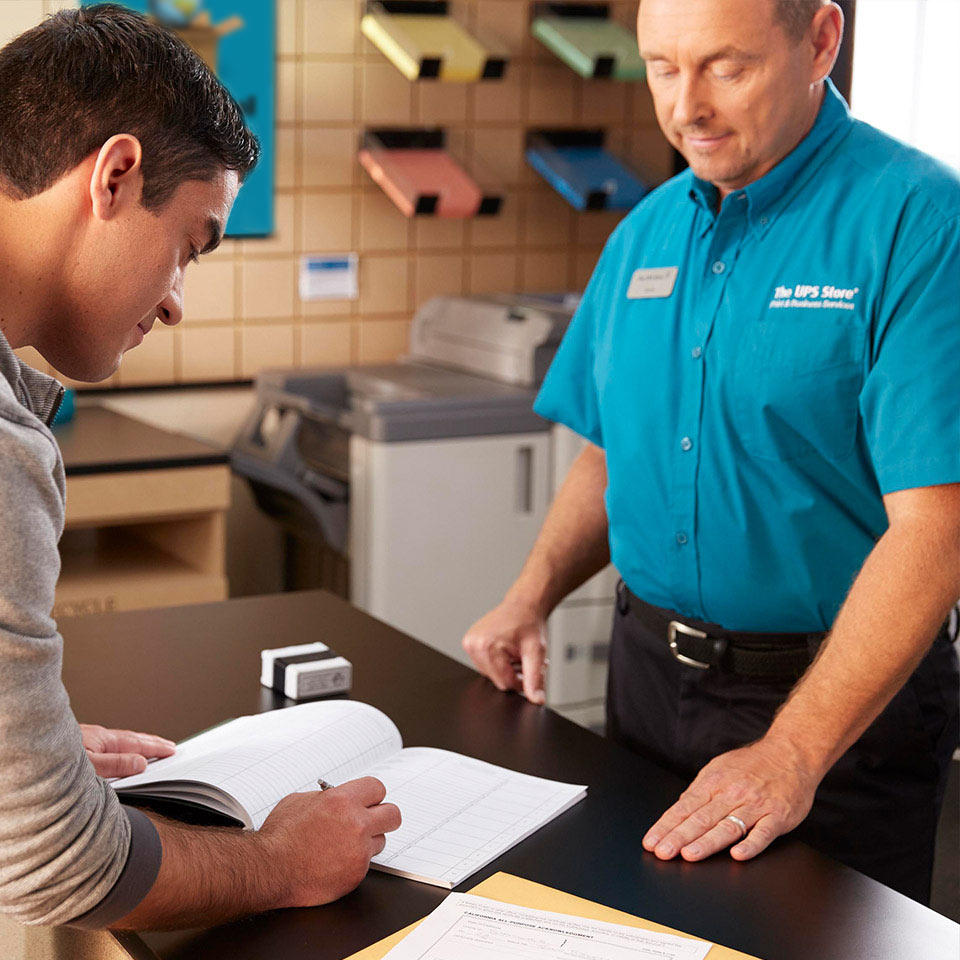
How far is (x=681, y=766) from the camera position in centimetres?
161

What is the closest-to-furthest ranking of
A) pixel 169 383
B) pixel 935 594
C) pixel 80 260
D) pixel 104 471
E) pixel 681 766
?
pixel 80 260 → pixel 935 594 → pixel 681 766 → pixel 104 471 → pixel 169 383

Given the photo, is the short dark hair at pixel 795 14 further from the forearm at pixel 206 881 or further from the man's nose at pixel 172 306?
the forearm at pixel 206 881

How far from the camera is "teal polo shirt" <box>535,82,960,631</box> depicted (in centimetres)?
145

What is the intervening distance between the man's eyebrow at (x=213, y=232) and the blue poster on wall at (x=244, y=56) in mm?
2282

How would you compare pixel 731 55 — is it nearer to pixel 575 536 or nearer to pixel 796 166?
pixel 796 166

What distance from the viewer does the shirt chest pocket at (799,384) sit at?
1517 millimetres

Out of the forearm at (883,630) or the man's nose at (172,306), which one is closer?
the man's nose at (172,306)

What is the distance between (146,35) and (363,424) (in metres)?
2.00

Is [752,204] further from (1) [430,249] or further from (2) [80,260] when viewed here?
(1) [430,249]

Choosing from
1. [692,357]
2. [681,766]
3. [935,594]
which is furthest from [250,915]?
[692,357]

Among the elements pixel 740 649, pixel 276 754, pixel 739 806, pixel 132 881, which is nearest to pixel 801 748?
pixel 739 806

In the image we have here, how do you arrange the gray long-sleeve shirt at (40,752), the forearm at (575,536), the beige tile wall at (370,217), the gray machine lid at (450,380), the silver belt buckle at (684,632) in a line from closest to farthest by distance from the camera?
the gray long-sleeve shirt at (40,752)
the silver belt buckle at (684,632)
the forearm at (575,536)
the gray machine lid at (450,380)
the beige tile wall at (370,217)

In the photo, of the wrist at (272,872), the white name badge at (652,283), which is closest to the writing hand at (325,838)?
the wrist at (272,872)

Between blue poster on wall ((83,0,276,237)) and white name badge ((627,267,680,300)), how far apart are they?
1829mm
